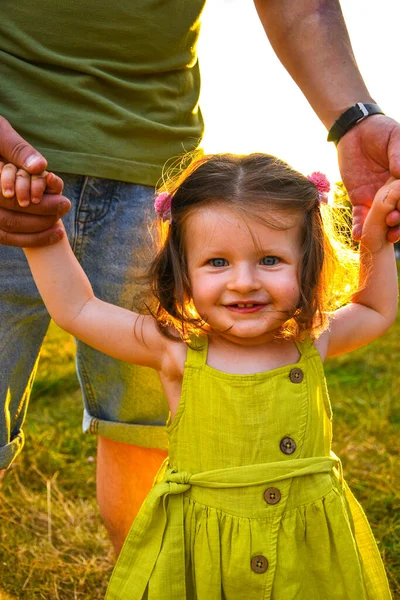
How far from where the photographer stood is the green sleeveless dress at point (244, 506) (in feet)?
6.16

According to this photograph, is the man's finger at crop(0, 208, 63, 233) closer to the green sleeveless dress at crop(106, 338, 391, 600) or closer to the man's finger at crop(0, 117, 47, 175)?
the man's finger at crop(0, 117, 47, 175)

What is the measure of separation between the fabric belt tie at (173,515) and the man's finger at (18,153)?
80 centimetres

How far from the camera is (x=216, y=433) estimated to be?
1.92 metres

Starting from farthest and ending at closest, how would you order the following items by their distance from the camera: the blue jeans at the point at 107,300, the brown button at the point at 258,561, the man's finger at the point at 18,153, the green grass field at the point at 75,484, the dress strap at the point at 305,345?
the green grass field at the point at 75,484 < the blue jeans at the point at 107,300 < the dress strap at the point at 305,345 < the brown button at the point at 258,561 < the man's finger at the point at 18,153

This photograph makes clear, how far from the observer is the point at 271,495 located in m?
1.88

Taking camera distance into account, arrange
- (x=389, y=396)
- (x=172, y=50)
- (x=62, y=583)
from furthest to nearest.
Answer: (x=389, y=396) < (x=62, y=583) < (x=172, y=50)

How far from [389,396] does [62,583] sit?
8.23 ft

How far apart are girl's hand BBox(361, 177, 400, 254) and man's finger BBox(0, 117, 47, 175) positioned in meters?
0.89

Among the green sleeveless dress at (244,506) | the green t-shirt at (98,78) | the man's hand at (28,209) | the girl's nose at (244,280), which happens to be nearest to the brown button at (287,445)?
the green sleeveless dress at (244,506)

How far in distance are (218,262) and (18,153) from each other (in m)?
0.53

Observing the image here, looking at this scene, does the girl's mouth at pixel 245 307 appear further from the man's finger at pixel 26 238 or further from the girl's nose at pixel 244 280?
the man's finger at pixel 26 238

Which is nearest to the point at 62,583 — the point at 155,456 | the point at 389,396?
the point at 155,456

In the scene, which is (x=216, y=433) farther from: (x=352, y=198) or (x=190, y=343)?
(x=352, y=198)

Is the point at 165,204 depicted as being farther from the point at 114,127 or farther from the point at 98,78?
the point at 98,78
